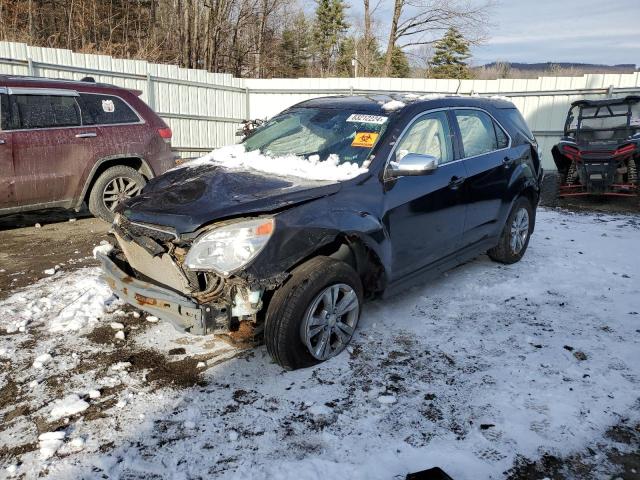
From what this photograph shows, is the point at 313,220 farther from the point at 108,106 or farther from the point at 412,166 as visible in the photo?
the point at 108,106

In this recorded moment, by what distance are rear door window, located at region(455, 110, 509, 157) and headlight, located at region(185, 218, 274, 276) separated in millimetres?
2468

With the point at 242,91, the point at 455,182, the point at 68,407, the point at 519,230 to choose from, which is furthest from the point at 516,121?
the point at 242,91

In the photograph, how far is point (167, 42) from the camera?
25.6 meters

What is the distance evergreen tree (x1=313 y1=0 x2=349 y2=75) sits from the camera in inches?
1750

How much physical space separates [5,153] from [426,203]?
5006 millimetres

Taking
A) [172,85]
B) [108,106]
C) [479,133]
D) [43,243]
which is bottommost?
[43,243]

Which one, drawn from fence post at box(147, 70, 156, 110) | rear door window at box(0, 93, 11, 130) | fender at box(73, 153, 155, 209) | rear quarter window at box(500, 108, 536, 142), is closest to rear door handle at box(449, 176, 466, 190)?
rear quarter window at box(500, 108, 536, 142)

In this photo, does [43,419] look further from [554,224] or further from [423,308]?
[554,224]

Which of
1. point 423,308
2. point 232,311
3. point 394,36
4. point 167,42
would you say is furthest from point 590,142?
point 167,42

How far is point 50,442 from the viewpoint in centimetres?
258

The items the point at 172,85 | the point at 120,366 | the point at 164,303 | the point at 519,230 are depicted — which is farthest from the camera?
the point at 172,85

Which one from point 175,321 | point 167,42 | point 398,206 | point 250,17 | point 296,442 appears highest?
point 250,17

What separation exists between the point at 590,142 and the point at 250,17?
23.2m

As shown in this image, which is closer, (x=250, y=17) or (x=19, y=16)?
(x=19, y=16)
